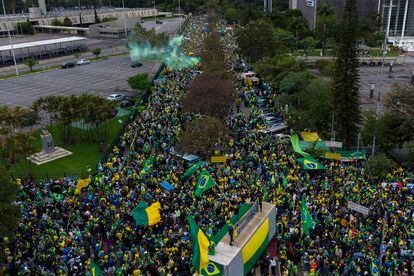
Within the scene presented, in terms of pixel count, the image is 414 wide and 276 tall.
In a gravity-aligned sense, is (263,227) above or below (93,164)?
above

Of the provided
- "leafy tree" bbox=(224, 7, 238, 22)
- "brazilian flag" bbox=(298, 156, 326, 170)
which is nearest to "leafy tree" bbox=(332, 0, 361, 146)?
"brazilian flag" bbox=(298, 156, 326, 170)

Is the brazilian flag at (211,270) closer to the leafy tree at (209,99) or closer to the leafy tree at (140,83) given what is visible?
the leafy tree at (209,99)

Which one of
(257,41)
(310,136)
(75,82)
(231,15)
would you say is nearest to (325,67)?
(257,41)

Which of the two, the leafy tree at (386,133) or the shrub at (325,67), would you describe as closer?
the leafy tree at (386,133)

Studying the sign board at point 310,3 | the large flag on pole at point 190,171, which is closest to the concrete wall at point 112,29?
the sign board at point 310,3

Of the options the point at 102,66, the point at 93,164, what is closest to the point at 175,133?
the point at 93,164

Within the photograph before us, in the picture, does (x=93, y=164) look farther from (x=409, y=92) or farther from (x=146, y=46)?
(x=146, y=46)

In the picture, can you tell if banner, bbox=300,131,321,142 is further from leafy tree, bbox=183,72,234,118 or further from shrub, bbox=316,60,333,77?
shrub, bbox=316,60,333,77
